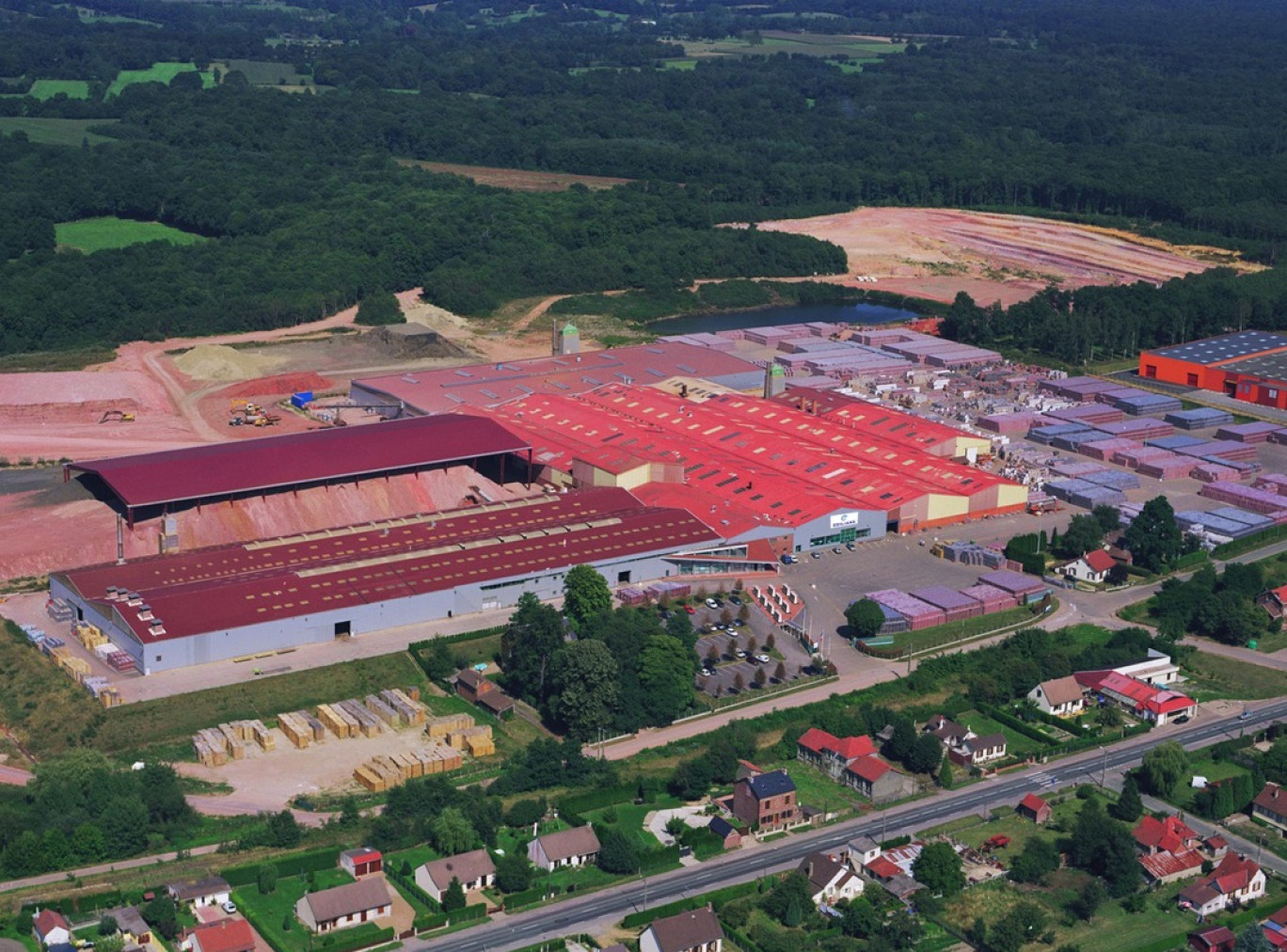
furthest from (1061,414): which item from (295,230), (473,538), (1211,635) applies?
(295,230)

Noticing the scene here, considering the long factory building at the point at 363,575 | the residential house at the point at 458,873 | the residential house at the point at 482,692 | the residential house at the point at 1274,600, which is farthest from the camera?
the residential house at the point at 1274,600

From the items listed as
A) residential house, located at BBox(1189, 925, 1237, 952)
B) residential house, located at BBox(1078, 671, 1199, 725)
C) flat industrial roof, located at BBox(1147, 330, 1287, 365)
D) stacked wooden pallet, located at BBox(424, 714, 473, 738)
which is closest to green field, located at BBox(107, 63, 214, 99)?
flat industrial roof, located at BBox(1147, 330, 1287, 365)

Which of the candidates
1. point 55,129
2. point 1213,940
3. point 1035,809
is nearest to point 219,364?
point 1035,809

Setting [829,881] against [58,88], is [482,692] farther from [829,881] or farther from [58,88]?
Result: [58,88]

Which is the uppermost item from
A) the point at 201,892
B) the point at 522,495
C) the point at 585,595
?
the point at 585,595

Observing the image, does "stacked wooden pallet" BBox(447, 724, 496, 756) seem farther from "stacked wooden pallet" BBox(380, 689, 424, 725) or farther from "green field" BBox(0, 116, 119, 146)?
"green field" BBox(0, 116, 119, 146)

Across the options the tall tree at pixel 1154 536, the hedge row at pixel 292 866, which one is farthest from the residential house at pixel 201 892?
the tall tree at pixel 1154 536

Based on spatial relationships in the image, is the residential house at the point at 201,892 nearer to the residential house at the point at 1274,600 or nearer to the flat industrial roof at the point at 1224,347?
the residential house at the point at 1274,600
